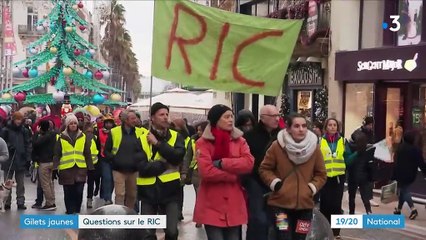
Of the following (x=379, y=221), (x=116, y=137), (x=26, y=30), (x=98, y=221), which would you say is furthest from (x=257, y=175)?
(x=26, y=30)

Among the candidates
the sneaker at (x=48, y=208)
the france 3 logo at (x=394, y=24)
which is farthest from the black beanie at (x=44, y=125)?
the france 3 logo at (x=394, y=24)

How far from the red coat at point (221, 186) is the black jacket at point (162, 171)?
0.63m

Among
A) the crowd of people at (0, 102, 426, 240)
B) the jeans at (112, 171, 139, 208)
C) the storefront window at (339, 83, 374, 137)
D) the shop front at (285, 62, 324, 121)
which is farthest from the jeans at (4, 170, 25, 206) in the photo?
the shop front at (285, 62, 324, 121)

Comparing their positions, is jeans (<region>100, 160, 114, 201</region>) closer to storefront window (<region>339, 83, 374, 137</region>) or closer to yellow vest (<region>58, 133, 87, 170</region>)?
yellow vest (<region>58, 133, 87, 170</region>)

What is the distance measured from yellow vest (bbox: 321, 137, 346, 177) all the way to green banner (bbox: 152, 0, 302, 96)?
2453 mm

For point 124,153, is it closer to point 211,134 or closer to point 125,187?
point 125,187

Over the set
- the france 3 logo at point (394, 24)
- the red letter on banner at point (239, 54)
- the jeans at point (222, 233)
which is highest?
the france 3 logo at point (394, 24)

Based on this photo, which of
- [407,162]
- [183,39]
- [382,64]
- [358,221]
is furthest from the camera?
[382,64]

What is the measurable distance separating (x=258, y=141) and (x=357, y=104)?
11.3 metres

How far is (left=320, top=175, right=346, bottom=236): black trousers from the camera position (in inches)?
373

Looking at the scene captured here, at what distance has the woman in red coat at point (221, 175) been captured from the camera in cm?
634

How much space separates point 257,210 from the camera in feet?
24.7

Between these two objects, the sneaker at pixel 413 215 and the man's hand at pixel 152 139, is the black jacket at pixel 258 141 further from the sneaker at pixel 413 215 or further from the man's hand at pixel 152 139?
the sneaker at pixel 413 215

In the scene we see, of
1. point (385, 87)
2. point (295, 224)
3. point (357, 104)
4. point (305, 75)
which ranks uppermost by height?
point (305, 75)
